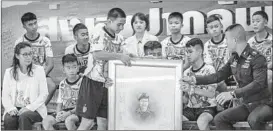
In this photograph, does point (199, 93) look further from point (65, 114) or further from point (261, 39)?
point (65, 114)

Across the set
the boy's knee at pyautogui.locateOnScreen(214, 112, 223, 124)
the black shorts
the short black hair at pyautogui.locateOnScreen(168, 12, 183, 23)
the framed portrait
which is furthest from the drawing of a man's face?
the short black hair at pyautogui.locateOnScreen(168, 12, 183, 23)

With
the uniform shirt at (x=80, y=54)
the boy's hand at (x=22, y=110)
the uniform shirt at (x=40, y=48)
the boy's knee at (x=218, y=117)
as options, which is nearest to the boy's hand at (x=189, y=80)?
the boy's knee at (x=218, y=117)

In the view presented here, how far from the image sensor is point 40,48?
287cm

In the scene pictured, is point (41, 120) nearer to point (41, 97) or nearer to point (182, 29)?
point (41, 97)

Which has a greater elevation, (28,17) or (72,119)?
(28,17)

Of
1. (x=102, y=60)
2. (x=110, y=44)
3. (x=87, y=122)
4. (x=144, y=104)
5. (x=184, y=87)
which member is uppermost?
(x=110, y=44)

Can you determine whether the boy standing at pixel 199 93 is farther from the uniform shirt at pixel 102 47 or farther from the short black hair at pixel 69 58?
the short black hair at pixel 69 58

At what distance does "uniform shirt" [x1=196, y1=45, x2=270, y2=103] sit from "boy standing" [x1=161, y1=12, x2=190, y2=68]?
0.91 ft

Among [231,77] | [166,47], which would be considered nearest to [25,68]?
[166,47]

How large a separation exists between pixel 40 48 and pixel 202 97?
1081mm

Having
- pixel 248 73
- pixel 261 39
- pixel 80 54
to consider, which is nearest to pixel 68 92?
pixel 80 54

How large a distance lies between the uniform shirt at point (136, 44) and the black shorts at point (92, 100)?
0.28 m

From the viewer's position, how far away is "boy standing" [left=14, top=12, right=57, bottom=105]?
2861 mm

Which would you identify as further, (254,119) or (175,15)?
(175,15)
